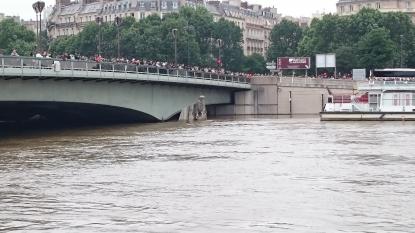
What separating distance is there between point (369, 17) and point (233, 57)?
31666mm

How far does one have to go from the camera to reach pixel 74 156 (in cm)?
4353

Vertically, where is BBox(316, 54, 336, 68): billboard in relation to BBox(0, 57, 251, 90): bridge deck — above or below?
above

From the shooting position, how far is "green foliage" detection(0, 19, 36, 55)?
484 feet

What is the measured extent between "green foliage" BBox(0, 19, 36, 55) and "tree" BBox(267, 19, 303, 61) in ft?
145

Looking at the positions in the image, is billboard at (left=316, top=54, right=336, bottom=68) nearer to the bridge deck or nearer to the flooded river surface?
the bridge deck

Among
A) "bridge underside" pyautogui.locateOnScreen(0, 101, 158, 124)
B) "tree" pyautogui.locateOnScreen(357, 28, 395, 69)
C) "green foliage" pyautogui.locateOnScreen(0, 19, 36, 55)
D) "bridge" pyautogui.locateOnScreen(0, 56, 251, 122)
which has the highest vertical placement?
"green foliage" pyautogui.locateOnScreen(0, 19, 36, 55)

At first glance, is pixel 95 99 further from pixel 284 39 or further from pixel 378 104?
pixel 284 39

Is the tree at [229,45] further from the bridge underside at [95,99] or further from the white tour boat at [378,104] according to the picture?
the white tour boat at [378,104]

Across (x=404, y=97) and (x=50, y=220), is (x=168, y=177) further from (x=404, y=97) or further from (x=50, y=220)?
(x=404, y=97)

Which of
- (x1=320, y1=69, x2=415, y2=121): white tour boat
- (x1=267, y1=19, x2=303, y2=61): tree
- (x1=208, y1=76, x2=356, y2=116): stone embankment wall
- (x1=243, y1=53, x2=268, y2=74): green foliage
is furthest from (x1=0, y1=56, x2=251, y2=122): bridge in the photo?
(x1=267, y1=19, x2=303, y2=61): tree

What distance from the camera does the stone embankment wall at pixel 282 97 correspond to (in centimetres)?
9644

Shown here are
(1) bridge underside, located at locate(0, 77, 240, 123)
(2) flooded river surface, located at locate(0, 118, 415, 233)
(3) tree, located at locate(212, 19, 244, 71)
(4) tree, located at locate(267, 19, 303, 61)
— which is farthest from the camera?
(4) tree, located at locate(267, 19, 303, 61)

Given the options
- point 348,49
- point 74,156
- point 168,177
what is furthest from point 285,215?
point 348,49

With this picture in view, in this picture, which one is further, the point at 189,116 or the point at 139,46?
the point at 139,46
